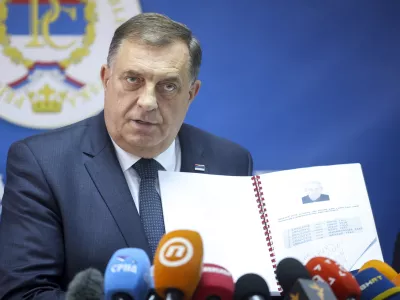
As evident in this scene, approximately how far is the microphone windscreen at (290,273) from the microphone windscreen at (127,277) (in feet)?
0.84

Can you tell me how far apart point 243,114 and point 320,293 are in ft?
6.44

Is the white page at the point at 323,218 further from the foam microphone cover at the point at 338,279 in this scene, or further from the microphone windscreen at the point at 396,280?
the foam microphone cover at the point at 338,279

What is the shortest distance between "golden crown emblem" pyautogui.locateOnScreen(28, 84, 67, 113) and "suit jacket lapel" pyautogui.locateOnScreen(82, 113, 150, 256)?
0.80 m

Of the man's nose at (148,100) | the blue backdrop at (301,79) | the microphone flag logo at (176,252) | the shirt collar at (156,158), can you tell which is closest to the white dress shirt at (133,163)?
the shirt collar at (156,158)

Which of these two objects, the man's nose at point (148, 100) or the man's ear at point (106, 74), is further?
the man's ear at point (106, 74)

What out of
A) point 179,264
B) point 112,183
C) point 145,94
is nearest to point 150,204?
point 112,183

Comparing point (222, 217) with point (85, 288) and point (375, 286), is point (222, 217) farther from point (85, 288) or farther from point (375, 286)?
point (85, 288)

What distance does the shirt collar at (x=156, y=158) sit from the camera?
191 cm

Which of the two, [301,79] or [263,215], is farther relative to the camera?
[301,79]

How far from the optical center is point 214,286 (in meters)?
0.94

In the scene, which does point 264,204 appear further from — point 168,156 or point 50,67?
point 50,67

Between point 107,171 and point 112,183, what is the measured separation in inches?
2.0

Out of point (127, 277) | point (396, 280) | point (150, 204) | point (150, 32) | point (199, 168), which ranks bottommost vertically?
point (396, 280)

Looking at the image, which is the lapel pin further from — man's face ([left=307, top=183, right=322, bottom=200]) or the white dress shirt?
man's face ([left=307, top=183, right=322, bottom=200])
